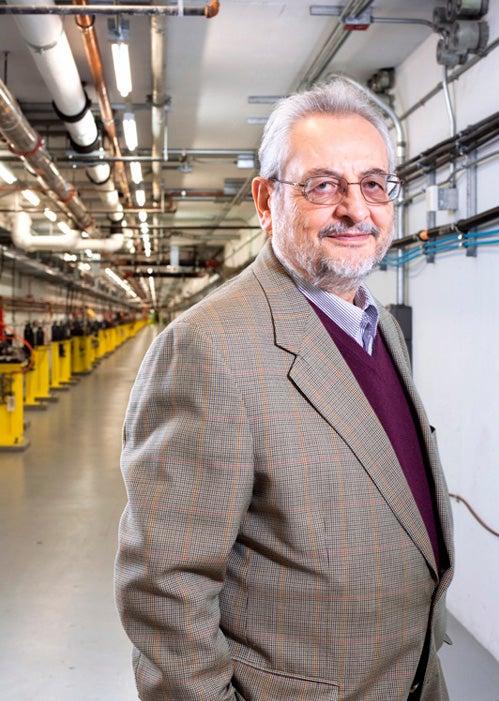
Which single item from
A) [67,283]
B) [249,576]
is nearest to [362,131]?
[249,576]

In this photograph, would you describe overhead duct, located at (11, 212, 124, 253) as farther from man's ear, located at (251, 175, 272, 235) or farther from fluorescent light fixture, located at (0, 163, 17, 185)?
man's ear, located at (251, 175, 272, 235)

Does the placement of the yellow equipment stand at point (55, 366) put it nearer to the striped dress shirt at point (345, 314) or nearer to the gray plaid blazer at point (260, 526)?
the striped dress shirt at point (345, 314)

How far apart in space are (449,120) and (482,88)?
35cm

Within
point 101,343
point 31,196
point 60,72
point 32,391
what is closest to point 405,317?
point 60,72

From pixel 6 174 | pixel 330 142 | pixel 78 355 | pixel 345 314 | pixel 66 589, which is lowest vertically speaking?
pixel 66 589

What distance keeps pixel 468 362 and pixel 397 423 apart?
214 cm

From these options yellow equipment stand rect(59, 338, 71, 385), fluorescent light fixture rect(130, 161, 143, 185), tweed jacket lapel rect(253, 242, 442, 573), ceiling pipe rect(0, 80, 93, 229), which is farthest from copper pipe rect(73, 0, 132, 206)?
yellow equipment stand rect(59, 338, 71, 385)

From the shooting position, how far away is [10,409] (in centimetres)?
676

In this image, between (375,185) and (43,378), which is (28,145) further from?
(43,378)

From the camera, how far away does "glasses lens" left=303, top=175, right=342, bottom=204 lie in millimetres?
1147

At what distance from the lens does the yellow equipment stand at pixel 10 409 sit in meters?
6.80

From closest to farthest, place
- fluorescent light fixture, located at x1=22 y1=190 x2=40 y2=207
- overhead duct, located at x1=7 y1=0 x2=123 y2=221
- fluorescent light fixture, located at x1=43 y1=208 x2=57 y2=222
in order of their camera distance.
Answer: overhead duct, located at x1=7 y1=0 x2=123 y2=221 < fluorescent light fixture, located at x1=22 y1=190 x2=40 y2=207 < fluorescent light fixture, located at x1=43 y1=208 x2=57 y2=222

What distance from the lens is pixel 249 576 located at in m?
1.07

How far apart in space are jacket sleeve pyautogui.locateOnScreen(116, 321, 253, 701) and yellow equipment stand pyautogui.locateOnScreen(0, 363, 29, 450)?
6.09 m
